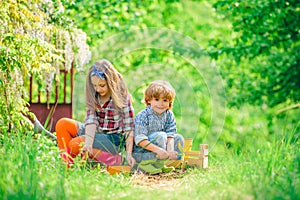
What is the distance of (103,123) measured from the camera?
4852 mm

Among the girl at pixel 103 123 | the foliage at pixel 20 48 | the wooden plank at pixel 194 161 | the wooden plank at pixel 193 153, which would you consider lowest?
the wooden plank at pixel 194 161

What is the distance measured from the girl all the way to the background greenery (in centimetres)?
33

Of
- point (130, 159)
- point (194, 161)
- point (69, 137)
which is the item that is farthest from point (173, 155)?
point (69, 137)

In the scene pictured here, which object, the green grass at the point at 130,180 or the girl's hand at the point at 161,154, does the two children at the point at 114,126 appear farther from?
the green grass at the point at 130,180

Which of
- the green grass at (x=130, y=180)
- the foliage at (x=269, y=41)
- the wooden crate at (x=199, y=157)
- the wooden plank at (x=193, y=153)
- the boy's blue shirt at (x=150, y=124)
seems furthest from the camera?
the foliage at (x=269, y=41)

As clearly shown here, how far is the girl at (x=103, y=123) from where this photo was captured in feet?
15.5

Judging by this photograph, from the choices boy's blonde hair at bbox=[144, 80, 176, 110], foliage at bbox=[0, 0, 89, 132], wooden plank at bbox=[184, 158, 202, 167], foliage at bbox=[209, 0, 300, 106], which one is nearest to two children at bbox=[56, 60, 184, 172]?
boy's blonde hair at bbox=[144, 80, 176, 110]

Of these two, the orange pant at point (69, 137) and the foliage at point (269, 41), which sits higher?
the foliage at point (269, 41)

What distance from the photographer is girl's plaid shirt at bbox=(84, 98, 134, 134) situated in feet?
15.8

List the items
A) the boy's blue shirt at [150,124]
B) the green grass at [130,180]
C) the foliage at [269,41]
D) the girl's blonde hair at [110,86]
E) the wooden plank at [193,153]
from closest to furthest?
the green grass at [130,180]
the girl's blonde hair at [110,86]
the boy's blue shirt at [150,124]
the wooden plank at [193,153]
the foliage at [269,41]

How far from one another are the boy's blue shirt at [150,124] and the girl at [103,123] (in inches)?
2.7

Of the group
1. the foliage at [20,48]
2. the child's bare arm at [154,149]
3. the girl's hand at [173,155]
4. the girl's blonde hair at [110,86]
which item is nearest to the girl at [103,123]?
the girl's blonde hair at [110,86]

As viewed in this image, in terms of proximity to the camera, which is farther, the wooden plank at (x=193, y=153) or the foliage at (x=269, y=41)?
the foliage at (x=269, y=41)

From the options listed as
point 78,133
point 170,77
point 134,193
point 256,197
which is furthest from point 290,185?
point 170,77
